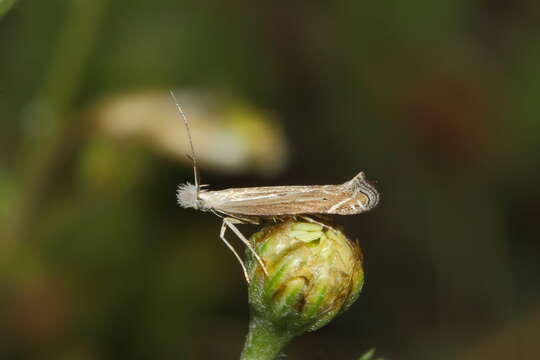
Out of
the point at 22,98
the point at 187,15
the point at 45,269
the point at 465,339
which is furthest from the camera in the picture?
the point at 187,15

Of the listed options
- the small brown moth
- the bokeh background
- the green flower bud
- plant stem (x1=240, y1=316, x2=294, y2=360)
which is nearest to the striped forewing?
the small brown moth

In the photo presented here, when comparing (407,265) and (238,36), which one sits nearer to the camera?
(407,265)

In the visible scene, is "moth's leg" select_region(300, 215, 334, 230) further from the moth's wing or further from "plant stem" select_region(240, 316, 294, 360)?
"plant stem" select_region(240, 316, 294, 360)

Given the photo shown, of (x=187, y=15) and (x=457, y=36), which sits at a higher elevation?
(x=187, y=15)

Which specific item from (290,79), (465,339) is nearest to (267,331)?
(465,339)

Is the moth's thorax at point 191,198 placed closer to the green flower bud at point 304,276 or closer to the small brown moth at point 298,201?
the small brown moth at point 298,201

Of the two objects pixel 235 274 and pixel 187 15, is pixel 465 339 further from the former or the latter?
pixel 187 15

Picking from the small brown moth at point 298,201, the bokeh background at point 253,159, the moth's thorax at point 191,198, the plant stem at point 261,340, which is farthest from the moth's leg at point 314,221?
the bokeh background at point 253,159
